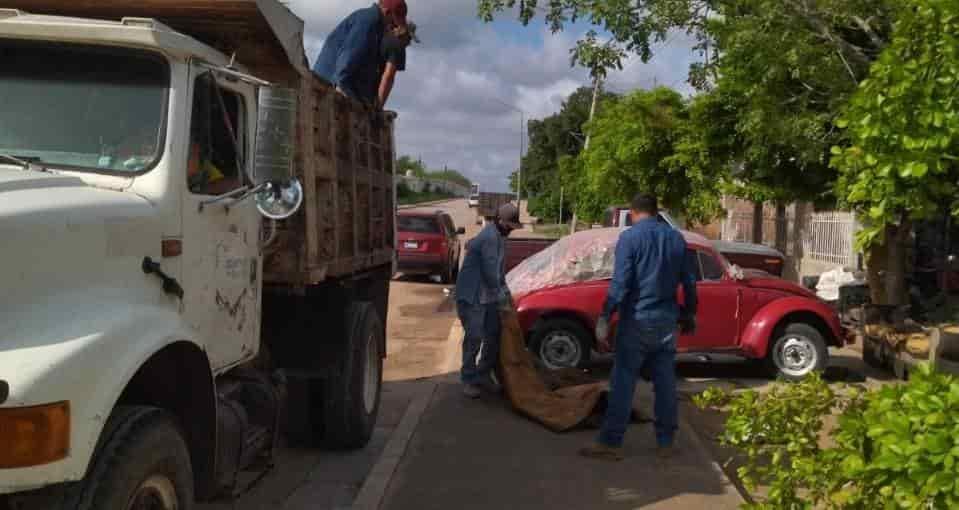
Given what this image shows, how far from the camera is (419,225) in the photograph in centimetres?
2355

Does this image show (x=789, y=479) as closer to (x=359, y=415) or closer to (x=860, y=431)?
(x=860, y=431)

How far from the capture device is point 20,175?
3.86 meters

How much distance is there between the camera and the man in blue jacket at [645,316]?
23.3 ft

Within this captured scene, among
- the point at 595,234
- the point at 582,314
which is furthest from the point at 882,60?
the point at 595,234

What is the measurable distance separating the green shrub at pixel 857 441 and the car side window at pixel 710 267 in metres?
6.18

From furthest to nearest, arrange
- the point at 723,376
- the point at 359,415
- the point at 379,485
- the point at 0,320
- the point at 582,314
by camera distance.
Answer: the point at 723,376
the point at 582,314
the point at 359,415
the point at 379,485
the point at 0,320

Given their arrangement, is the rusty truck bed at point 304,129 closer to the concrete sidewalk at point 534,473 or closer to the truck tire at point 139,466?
the concrete sidewalk at point 534,473

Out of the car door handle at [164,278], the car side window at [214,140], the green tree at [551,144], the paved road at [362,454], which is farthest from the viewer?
the green tree at [551,144]

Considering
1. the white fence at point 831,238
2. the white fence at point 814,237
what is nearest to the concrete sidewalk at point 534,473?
the white fence at point 814,237

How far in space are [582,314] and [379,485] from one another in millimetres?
4941

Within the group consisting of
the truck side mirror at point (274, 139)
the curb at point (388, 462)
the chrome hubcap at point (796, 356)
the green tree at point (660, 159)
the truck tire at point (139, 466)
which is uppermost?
the green tree at point (660, 159)

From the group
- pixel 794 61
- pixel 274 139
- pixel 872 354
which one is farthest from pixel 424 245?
pixel 274 139

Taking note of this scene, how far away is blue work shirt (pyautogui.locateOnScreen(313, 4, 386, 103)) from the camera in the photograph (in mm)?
7805

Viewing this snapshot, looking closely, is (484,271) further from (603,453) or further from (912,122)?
(912,122)
